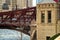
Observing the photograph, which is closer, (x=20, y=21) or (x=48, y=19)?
(x=48, y=19)

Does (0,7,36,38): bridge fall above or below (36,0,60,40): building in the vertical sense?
below

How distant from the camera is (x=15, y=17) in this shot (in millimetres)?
68062

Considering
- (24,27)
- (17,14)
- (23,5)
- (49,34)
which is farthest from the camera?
(23,5)

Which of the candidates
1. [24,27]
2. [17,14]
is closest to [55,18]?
[24,27]

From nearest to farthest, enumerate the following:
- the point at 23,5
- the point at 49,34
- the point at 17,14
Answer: the point at 49,34 < the point at 17,14 < the point at 23,5

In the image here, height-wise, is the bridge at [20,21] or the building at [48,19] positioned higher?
the building at [48,19]

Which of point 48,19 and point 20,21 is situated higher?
point 48,19

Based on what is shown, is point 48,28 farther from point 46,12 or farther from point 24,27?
point 24,27

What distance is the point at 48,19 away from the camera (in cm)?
4444

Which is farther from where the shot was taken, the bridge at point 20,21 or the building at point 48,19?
the bridge at point 20,21

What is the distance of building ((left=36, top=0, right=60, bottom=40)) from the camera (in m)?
43.6

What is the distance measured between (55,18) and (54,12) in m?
0.58

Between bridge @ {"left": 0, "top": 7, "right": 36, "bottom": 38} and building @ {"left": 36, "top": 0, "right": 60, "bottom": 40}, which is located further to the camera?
bridge @ {"left": 0, "top": 7, "right": 36, "bottom": 38}

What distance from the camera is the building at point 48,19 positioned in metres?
43.6
